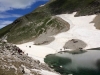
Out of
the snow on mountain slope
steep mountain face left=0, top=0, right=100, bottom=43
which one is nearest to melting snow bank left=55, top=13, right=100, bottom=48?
the snow on mountain slope

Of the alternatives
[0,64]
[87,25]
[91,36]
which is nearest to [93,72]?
[0,64]

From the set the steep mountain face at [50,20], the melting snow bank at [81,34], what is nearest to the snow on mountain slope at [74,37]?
the melting snow bank at [81,34]

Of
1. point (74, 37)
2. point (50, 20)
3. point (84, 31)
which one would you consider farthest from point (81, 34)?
point (50, 20)

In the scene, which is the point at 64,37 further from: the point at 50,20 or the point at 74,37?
the point at 50,20

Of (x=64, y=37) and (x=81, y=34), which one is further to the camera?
(x=81, y=34)

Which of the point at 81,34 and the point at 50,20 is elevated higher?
the point at 50,20

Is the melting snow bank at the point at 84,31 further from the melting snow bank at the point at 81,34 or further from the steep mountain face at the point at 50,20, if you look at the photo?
the steep mountain face at the point at 50,20

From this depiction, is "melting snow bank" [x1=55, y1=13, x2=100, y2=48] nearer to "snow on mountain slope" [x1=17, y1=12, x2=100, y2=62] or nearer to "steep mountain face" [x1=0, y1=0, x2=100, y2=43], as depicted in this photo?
"snow on mountain slope" [x1=17, y1=12, x2=100, y2=62]
